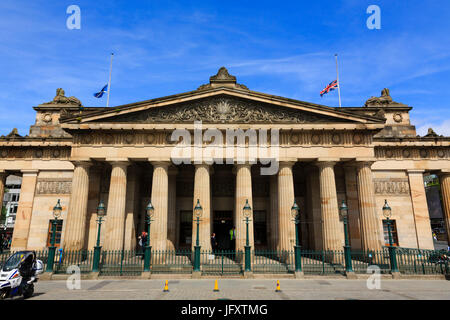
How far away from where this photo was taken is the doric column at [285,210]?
71.1 feet

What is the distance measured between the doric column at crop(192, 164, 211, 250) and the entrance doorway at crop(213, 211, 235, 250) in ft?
21.3

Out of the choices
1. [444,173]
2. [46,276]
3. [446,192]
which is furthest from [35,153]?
[446,192]

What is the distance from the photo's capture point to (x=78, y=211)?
2214cm

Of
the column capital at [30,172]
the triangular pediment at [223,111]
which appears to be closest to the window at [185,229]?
the triangular pediment at [223,111]

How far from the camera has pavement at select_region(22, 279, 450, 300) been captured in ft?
39.4

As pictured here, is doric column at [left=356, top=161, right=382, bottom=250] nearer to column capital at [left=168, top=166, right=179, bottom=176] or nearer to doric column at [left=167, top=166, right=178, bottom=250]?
column capital at [left=168, top=166, right=179, bottom=176]

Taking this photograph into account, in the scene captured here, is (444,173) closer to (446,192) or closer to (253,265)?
(446,192)

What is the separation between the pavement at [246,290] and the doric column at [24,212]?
13.2 meters

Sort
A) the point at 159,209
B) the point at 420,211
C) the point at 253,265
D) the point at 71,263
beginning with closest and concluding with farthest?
the point at 253,265, the point at 71,263, the point at 159,209, the point at 420,211

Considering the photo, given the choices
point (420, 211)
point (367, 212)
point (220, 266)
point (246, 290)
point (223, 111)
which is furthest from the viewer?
point (420, 211)

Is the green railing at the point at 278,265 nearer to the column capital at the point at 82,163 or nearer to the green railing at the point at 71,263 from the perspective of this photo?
the green railing at the point at 71,263

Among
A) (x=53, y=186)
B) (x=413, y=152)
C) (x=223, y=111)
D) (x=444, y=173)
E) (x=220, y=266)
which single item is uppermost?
(x=223, y=111)

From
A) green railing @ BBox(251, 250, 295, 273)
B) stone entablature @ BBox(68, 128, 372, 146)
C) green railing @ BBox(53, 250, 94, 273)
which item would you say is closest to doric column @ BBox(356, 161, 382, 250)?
stone entablature @ BBox(68, 128, 372, 146)

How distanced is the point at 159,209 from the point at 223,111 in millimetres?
9628
